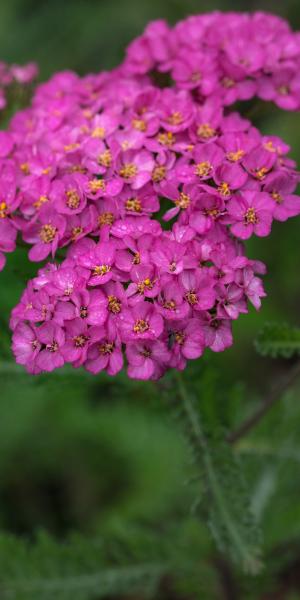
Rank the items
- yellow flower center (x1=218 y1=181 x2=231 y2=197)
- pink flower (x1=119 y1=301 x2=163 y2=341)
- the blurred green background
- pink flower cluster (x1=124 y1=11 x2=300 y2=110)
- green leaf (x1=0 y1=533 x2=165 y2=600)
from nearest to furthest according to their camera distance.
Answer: pink flower (x1=119 y1=301 x2=163 y2=341)
yellow flower center (x1=218 y1=181 x2=231 y2=197)
pink flower cluster (x1=124 y1=11 x2=300 y2=110)
the blurred green background
green leaf (x1=0 y1=533 x2=165 y2=600)

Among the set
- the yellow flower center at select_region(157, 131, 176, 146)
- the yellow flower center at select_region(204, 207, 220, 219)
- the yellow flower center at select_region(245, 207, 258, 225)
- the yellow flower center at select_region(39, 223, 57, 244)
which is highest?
the yellow flower center at select_region(245, 207, 258, 225)

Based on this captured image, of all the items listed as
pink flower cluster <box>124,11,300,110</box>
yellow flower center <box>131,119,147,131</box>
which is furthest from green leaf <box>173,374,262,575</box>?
pink flower cluster <box>124,11,300,110</box>

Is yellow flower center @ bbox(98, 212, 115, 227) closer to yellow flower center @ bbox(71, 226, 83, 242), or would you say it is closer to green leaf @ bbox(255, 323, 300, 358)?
yellow flower center @ bbox(71, 226, 83, 242)

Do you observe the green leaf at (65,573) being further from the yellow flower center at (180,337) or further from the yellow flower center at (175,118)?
the yellow flower center at (175,118)

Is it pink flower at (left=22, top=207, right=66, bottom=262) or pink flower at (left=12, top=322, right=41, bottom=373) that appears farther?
pink flower at (left=22, top=207, right=66, bottom=262)

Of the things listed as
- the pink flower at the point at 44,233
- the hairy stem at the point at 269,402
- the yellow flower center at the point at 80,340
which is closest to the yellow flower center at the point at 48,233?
the pink flower at the point at 44,233

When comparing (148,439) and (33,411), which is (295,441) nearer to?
(148,439)

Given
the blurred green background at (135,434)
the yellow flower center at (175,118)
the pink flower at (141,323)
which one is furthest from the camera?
the blurred green background at (135,434)

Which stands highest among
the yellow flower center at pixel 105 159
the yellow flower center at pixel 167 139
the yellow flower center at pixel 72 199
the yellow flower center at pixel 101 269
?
the yellow flower center at pixel 167 139

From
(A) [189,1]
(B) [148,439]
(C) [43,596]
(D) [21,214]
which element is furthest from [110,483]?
(A) [189,1]
